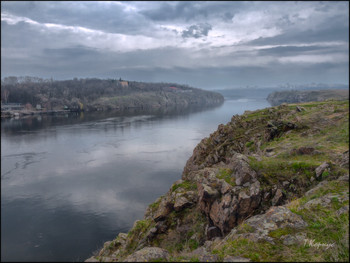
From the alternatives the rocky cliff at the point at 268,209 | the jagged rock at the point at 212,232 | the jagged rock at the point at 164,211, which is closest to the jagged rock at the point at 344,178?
the rocky cliff at the point at 268,209

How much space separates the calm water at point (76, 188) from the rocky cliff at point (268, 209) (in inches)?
598

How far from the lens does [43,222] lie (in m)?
30.7

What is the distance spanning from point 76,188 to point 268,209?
37207 mm

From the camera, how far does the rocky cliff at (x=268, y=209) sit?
24.5 ft

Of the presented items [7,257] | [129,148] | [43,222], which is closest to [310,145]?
[7,257]

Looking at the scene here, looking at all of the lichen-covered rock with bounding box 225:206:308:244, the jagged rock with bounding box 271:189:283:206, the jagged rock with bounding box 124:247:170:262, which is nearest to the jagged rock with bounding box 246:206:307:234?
the lichen-covered rock with bounding box 225:206:308:244

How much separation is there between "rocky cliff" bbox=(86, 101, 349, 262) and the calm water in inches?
598

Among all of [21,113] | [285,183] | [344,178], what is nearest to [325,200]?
[344,178]

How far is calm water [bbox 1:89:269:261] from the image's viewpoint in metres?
27.5

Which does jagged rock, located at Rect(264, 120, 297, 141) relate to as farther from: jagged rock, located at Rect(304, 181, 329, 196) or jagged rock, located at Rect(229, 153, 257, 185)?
jagged rock, located at Rect(304, 181, 329, 196)

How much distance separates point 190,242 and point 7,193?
37753 millimetres

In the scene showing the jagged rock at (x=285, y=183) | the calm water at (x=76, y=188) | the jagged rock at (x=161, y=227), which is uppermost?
the jagged rock at (x=285, y=183)

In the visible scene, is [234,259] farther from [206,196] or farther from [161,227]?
[161,227]

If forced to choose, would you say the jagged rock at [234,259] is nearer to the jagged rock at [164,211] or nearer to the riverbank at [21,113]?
the jagged rock at [164,211]
